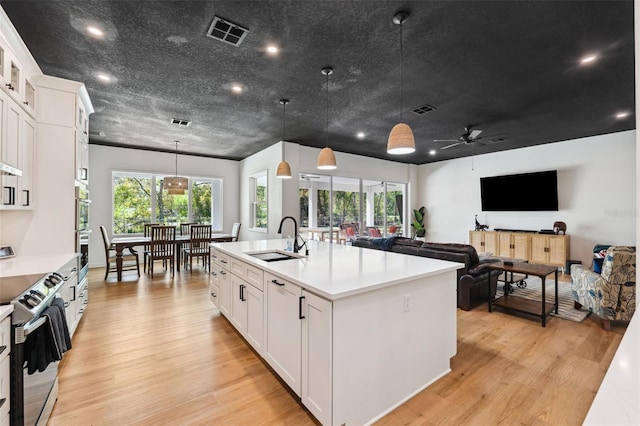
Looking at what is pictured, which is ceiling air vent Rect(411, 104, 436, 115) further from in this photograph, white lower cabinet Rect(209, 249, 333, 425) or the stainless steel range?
the stainless steel range

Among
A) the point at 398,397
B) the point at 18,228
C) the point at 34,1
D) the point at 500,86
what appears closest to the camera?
the point at 398,397

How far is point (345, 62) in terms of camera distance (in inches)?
117

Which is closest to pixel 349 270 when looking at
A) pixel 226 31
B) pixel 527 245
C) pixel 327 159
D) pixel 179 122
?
pixel 327 159

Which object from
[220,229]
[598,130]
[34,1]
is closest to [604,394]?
[34,1]

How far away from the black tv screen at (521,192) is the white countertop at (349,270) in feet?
18.6

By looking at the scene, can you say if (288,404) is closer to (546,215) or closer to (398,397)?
(398,397)

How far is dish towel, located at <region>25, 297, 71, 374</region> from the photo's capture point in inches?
58.1

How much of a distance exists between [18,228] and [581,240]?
30.0ft

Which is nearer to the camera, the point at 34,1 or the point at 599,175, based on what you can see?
the point at 34,1

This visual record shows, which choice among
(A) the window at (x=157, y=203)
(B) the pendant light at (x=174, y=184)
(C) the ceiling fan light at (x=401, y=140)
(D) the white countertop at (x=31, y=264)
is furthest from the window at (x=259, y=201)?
(C) the ceiling fan light at (x=401, y=140)

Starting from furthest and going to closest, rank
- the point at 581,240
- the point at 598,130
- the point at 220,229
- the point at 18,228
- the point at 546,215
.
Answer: the point at 220,229 → the point at 546,215 → the point at 581,240 → the point at 598,130 → the point at 18,228

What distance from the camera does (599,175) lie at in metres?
5.73

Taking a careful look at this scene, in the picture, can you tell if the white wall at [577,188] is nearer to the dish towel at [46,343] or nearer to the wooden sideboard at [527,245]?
the wooden sideboard at [527,245]

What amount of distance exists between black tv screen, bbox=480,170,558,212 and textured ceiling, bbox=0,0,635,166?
1468 mm
